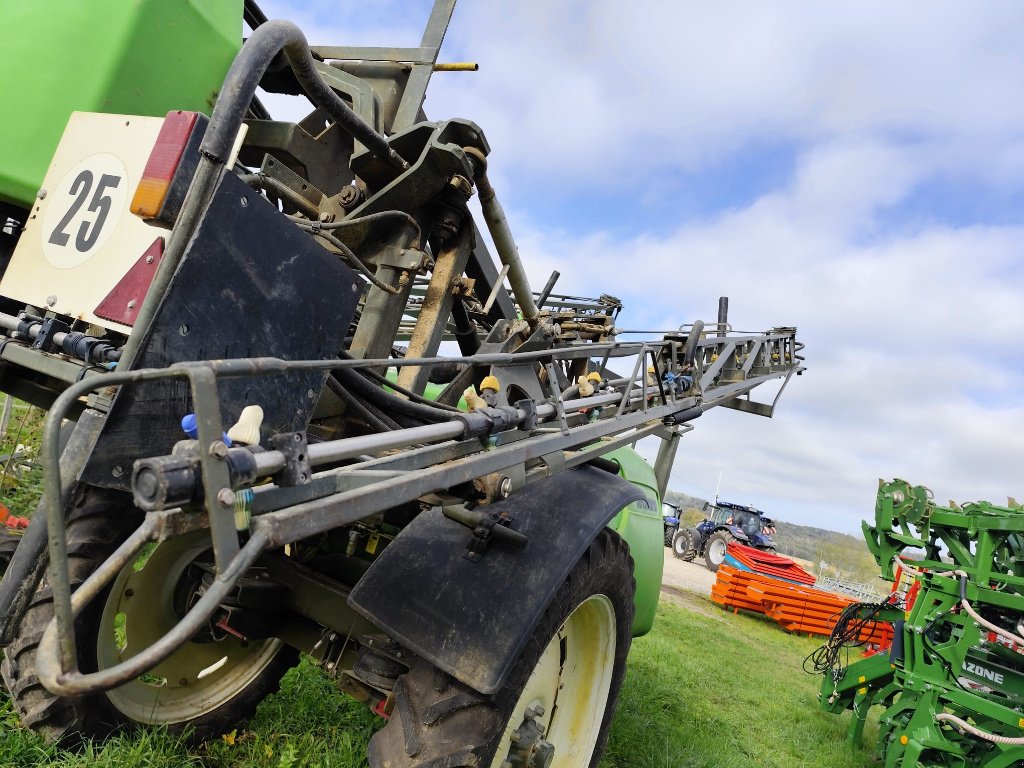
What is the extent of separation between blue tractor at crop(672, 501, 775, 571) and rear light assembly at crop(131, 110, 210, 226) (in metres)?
19.4

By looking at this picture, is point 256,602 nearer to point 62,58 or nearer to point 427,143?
point 427,143

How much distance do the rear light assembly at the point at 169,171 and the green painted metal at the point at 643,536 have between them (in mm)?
3043

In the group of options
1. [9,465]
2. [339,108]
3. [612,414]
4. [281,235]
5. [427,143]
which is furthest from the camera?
[9,465]

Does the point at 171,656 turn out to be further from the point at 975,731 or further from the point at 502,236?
the point at 975,731

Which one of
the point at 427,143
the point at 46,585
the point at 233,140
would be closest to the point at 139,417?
the point at 233,140

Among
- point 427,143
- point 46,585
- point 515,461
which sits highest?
point 427,143

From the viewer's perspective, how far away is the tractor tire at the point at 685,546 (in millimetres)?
20688

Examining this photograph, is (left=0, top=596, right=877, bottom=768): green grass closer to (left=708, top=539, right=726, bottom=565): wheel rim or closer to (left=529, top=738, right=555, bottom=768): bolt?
(left=529, top=738, right=555, bottom=768): bolt

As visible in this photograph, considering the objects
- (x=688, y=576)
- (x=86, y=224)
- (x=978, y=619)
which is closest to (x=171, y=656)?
(x=86, y=224)

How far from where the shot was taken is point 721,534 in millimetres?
19516

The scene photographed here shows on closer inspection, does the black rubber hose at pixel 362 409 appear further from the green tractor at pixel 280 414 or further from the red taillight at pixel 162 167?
the red taillight at pixel 162 167

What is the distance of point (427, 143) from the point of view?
8.00 feet

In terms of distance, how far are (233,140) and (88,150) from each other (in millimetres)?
1090

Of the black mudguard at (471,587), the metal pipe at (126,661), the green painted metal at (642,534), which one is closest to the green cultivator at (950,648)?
the green painted metal at (642,534)
